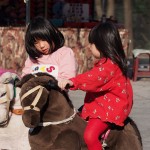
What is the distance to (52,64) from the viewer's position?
14.6 ft

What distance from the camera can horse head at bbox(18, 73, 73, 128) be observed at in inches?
148

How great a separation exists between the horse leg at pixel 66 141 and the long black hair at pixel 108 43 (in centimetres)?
60

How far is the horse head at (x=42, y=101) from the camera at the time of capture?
3.76m

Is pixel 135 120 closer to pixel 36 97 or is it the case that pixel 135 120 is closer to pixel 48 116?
pixel 48 116

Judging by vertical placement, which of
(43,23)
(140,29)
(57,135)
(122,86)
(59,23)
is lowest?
(140,29)

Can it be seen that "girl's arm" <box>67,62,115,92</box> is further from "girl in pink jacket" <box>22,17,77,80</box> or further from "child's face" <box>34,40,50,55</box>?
"child's face" <box>34,40,50,55</box>

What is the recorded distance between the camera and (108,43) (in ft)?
13.5

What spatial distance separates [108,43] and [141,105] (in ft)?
19.7

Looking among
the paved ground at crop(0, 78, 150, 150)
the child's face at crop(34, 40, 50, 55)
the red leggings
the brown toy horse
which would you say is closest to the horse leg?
the brown toy horse

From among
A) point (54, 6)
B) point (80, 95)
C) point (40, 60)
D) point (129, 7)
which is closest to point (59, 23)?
point (54, 6)

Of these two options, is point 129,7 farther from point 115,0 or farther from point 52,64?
point 52,64

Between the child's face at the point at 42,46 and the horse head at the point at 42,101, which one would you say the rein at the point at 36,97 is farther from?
the child's face at the point at 42,46

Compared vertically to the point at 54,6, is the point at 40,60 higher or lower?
higher

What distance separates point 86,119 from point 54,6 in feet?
39.3
